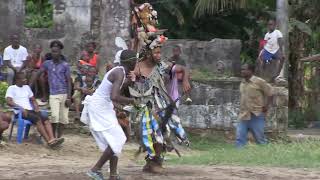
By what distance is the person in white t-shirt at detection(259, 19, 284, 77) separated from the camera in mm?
15570

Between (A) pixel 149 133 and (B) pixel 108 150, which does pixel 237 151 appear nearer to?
(A) pixel 149 133

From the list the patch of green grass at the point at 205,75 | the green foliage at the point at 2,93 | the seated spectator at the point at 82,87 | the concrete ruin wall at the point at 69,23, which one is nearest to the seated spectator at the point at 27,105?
the seated spectator at the point at 82,87

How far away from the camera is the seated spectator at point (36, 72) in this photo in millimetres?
13135

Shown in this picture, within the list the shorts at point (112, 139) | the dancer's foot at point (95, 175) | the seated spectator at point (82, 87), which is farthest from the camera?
the seated spectator at point (82, 87)

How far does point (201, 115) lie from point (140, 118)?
666 centimetres

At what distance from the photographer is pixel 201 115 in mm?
15477

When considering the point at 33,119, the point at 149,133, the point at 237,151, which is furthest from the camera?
the point at 33,119

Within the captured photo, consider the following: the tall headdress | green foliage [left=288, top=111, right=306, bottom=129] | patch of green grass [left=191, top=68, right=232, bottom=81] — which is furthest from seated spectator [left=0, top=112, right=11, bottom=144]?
green foliage [left=288, top=111, right=306, bottom=129]

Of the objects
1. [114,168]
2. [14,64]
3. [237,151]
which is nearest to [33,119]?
[14,64]

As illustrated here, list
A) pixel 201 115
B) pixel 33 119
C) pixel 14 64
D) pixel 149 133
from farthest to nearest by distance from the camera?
pixel 201 115 → pixel 14 64 → pixel 33 119 → pixel 149 133

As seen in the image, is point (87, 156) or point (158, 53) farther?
point (87, 156)

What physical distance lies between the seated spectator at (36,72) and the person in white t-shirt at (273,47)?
15.0ft

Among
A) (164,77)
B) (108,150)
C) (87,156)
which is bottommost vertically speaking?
(87,156)

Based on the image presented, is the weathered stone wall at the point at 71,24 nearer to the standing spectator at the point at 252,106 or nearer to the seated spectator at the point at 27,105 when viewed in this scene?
the seated spectator at the point at 27,105
